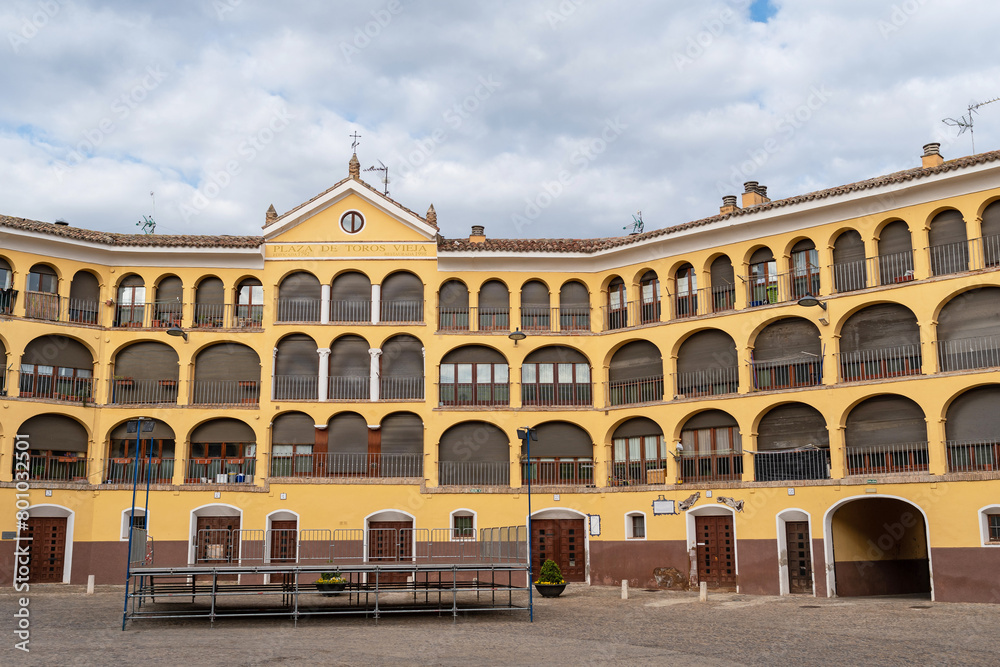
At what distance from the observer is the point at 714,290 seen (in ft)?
136

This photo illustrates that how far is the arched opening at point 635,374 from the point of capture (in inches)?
1681

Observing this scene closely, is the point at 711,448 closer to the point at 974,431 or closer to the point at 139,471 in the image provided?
the point at 974,431

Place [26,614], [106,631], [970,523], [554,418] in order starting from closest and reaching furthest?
[106,631]
[26,614]
[970,523]
[554,418]

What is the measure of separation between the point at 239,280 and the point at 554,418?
16.0 meters

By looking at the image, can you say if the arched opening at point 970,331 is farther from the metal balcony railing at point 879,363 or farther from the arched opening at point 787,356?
the arched opening at point 787,356

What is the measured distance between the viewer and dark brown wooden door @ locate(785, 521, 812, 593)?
36250 millimetres

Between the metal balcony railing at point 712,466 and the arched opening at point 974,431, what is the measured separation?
8.28m

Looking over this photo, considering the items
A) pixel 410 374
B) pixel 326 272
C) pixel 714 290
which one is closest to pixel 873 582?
pixel 714 290

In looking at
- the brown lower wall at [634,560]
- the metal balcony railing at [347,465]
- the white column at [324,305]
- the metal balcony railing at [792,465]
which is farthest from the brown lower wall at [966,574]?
the white column at [324,305]

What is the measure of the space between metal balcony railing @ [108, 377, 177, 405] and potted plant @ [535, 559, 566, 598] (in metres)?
19.5

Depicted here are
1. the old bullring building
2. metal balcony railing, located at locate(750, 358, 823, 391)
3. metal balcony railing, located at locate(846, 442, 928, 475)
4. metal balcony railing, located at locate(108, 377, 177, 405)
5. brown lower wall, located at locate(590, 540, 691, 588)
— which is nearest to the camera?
metal balcony railing, located at locate(846, 442, 928, 475)

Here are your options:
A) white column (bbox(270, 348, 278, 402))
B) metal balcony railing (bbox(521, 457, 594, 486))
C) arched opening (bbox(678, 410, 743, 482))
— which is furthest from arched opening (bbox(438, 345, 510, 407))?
arched opening (bbox(678, 410, 743, 482))

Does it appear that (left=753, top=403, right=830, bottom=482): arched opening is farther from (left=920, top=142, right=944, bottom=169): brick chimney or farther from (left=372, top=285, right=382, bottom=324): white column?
(left=372, top=285, right=382, bottom=324): white column

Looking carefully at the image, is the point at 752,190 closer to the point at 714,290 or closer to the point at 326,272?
the point at 714,290
